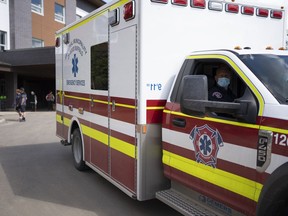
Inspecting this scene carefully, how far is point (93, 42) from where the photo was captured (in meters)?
5.83

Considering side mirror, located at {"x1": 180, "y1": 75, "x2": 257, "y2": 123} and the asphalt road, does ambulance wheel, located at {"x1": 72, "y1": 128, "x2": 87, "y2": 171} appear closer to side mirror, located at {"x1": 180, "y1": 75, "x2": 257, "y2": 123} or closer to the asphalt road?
the asphalt road

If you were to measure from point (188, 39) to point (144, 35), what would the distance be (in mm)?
641

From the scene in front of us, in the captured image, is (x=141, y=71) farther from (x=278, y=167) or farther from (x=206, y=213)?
(x=278, y=167)

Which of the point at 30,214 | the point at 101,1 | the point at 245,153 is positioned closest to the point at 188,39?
the point at 245,153

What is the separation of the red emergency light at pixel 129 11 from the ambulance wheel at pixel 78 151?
3.24 metres

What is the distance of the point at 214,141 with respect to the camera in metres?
3.31

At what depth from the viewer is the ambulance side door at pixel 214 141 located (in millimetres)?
2947

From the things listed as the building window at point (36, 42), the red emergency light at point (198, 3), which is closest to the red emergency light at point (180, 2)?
the red emergency light at point (198, 3)

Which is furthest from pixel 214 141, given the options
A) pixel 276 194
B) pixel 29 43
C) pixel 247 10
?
pixel 29 43

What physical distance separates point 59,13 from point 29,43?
5.70 meters

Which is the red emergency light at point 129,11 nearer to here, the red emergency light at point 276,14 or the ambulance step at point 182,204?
the red emergency light at point 276,14

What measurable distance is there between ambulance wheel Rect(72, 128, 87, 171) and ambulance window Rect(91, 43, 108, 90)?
5.10ft

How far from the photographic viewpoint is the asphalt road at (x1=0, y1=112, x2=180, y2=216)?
4.88m

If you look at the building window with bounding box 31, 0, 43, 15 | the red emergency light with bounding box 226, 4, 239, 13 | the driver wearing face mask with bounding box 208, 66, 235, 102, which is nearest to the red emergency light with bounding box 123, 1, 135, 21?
the red emergency light with bounding box 226, 4, 239, 13
